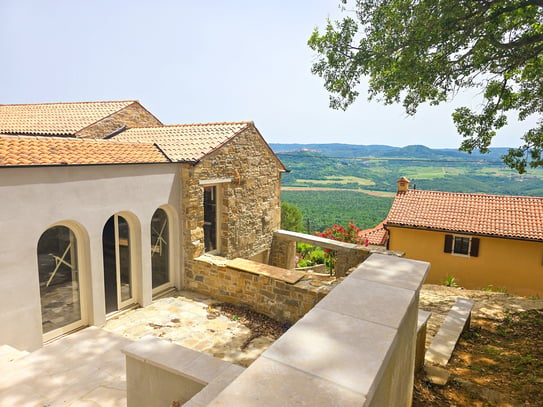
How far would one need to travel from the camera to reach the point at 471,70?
7.91 meters

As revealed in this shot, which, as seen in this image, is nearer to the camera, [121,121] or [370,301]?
[370,301]

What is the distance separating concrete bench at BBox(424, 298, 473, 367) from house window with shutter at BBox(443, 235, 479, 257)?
10166 millimetres

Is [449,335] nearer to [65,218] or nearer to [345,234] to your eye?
[65,218]

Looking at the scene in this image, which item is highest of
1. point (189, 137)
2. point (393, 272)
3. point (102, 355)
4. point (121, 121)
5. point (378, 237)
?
point (121, 121)

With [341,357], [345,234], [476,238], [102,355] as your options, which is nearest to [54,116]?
[102,355]

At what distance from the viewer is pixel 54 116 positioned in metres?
16.3

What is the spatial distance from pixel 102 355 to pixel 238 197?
→ 653 centimetres

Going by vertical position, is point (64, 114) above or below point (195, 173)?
above

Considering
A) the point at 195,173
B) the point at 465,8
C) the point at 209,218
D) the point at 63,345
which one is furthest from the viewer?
the point at 209,218

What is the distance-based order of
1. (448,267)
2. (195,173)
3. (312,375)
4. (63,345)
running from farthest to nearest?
(448,267) < (195,173) < (63,345) < (312,375)

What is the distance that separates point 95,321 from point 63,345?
1.66m

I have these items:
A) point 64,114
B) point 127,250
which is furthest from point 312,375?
point 64,114

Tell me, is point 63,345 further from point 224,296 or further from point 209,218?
point 209,218

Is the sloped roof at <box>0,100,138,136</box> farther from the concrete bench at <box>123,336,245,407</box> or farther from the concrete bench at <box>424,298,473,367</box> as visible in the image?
the concrete bench at <box>424,298,473,367</box>
